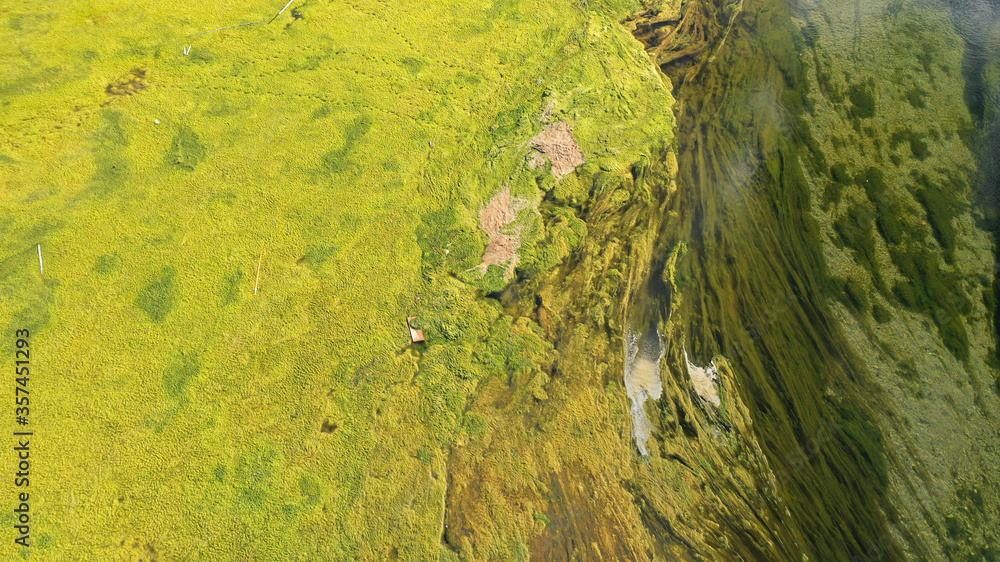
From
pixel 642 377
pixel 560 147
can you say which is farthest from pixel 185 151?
pixel 642 377

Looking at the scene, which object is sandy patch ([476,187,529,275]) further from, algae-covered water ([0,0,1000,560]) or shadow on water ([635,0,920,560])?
shadow on water ([635,0,920,560])

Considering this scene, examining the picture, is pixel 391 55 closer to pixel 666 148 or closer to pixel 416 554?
pixel 666 148

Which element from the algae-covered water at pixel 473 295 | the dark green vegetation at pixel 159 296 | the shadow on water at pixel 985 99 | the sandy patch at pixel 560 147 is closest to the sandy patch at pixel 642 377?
the algae-covered water at pixel 473 295

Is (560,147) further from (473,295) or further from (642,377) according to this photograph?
(642,377)

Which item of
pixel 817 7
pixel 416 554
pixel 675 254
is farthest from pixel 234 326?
pixel 817 7

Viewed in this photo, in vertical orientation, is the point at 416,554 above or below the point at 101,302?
below

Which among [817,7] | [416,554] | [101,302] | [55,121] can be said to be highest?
[817,7]
